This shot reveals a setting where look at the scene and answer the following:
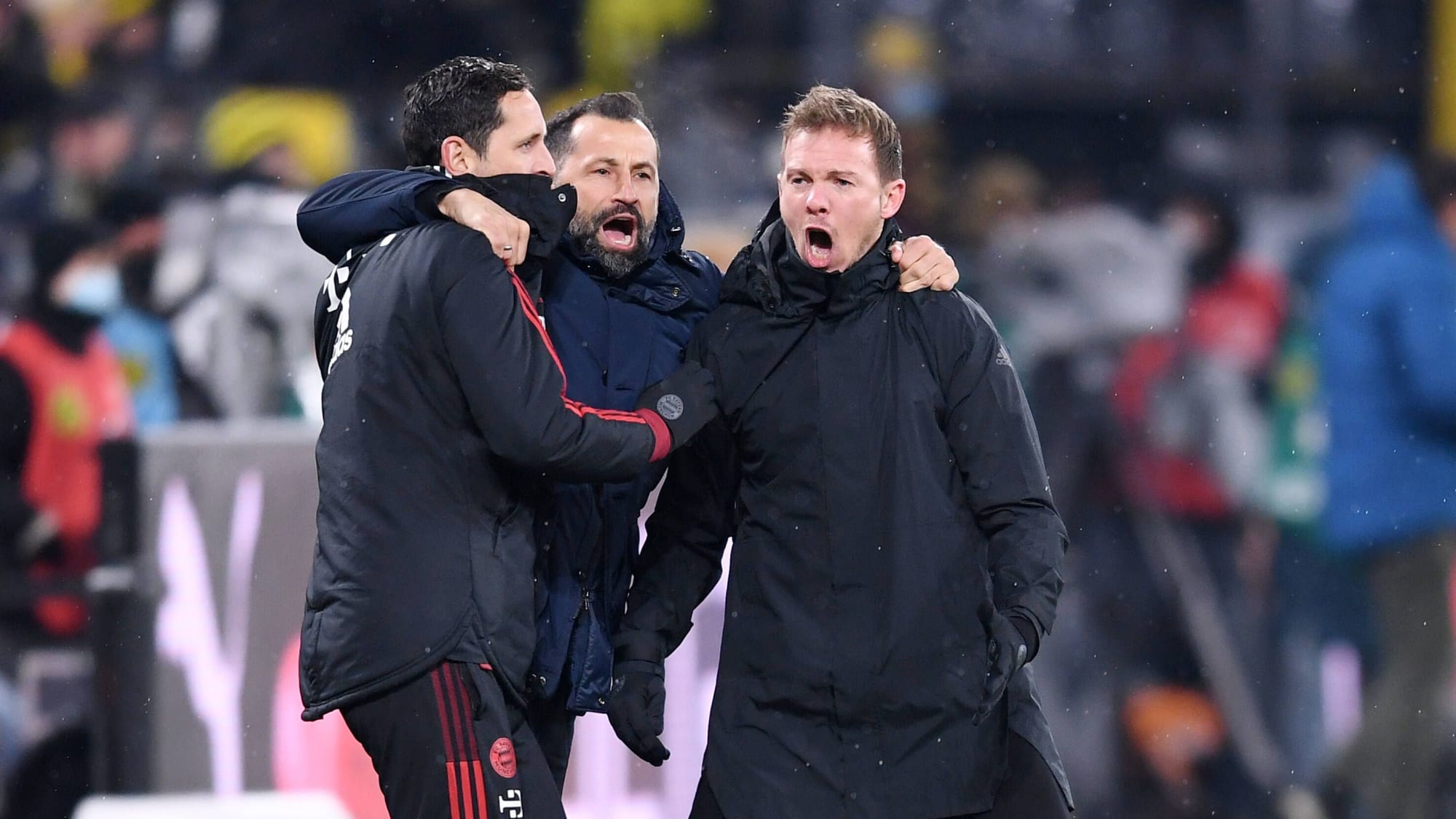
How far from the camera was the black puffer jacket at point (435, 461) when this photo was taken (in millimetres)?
2758

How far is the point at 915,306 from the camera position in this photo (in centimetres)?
298

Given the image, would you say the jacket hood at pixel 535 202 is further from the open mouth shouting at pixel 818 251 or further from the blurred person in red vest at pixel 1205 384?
the blurred person in red vest at pixel 1205 384

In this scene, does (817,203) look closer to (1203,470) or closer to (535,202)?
(535,202)

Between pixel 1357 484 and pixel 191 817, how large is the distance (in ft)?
12.6

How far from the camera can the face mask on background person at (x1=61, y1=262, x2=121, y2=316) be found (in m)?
6.39

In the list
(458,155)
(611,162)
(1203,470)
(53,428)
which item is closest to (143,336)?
(53,428)

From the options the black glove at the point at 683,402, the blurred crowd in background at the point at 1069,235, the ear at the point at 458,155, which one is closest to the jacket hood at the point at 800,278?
the black glove at the point at 683,402

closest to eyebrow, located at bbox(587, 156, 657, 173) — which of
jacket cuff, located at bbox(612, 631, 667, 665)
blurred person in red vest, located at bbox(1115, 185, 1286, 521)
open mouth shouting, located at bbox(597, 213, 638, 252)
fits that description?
open mouth shouting, located at bbox(597, 213, 638, 252)

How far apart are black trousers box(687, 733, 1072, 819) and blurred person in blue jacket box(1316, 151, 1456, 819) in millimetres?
3403

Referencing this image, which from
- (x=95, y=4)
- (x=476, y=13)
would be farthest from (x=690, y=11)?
(x=95, y=4)

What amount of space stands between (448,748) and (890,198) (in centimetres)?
115

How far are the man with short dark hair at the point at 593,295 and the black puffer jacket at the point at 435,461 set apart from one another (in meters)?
0.12

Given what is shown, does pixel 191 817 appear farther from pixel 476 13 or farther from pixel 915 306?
pixel 476 13

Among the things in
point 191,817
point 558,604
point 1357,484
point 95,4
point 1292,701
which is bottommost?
point 1292,701
